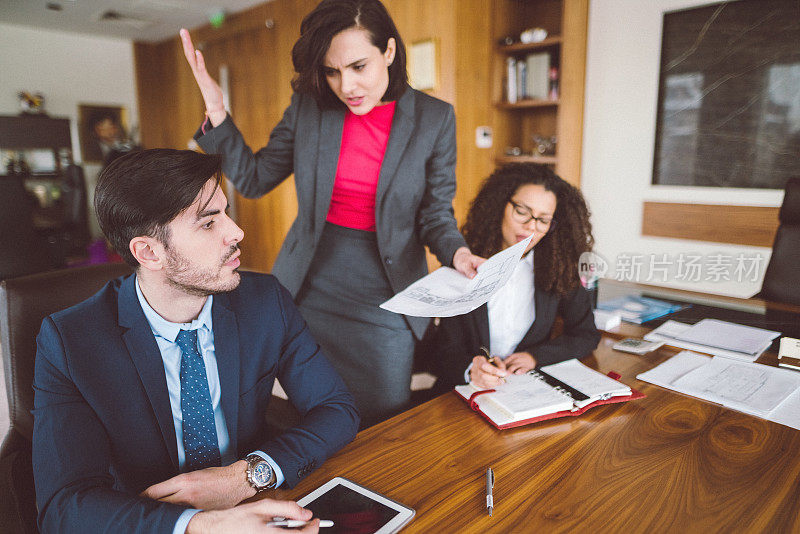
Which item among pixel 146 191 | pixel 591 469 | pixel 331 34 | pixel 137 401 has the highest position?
pixel 331 34

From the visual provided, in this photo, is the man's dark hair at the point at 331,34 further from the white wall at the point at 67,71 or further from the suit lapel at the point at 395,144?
the white wall at the point at 67,71

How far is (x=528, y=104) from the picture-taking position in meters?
3.89

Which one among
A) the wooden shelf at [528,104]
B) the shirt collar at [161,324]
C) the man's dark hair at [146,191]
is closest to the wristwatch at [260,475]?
the shirt collar at [161,324]

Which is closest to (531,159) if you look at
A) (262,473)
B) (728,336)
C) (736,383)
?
(728,336)

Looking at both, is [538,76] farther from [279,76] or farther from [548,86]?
[279,76]

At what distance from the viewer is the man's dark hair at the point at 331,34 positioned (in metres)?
1.33

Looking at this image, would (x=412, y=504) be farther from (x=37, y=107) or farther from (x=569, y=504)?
(x=37, y=107)

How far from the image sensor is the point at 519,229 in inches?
69.7

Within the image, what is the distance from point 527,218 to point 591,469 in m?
0.96

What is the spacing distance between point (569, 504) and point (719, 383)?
732 mm

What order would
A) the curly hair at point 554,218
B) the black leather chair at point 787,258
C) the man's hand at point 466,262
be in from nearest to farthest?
the man's hand at point 466,262 → the curly hair at point 554,218 → the black leather chair at point 787,258

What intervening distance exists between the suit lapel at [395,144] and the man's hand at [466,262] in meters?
0.30

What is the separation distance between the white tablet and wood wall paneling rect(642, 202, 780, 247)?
3.46 metres

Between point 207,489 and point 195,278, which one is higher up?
point 195,278
